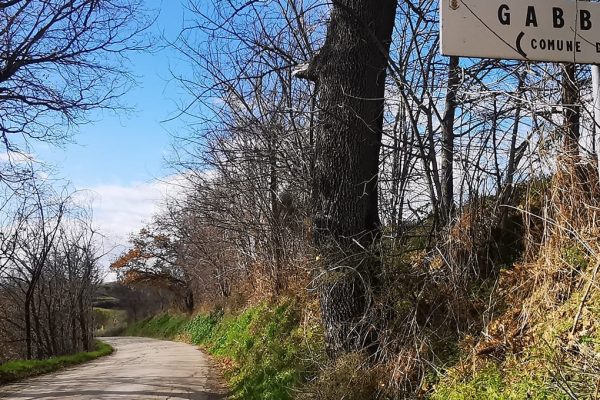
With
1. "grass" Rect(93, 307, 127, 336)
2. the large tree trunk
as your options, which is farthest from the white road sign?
"grass" Rect(93, 307, 127, 336)

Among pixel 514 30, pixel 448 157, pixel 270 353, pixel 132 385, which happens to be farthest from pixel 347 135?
pixel 132 385

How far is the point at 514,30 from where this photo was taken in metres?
2.84

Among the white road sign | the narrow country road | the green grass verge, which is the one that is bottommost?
the narrow country road

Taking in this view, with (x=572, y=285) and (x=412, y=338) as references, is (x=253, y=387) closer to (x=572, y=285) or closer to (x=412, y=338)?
(x=412, y=338)

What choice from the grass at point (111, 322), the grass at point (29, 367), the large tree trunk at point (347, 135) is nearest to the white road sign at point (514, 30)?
the large tree trunk at point (347, 135)

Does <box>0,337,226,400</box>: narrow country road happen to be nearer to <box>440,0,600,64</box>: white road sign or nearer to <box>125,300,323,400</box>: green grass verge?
<box>125,300,323,400</box>: green grass verge

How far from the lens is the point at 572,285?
3.86 meters

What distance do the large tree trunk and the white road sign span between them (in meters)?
2.92

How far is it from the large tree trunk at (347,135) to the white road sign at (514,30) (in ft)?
9.57

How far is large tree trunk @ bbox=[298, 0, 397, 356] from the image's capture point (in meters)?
5.80

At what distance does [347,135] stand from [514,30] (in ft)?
10.8

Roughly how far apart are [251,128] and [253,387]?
566 cm

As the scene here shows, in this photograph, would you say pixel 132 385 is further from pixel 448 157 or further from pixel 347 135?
pixel 448 157

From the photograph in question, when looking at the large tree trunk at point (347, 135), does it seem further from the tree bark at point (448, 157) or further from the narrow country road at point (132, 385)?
the narrow country road at point (132, 385)
